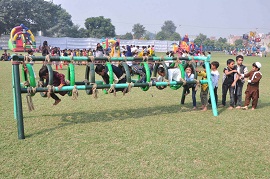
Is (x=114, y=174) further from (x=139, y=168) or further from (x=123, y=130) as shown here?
(x=123, y=130)

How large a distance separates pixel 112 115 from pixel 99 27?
230 feet

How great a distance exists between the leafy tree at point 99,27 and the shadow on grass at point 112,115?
66315 mm

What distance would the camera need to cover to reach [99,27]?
73.1m

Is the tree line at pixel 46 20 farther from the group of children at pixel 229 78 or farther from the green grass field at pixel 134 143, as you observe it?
the group of children at pixel 229 78

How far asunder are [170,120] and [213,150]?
1.70 meters

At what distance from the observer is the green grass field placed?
11.5ft

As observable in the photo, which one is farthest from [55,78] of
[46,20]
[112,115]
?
[46,20]

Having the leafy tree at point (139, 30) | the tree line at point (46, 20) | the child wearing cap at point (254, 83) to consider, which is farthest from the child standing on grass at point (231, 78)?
the leafy tree at point (139, 30)

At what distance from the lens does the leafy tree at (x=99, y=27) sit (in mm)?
71188

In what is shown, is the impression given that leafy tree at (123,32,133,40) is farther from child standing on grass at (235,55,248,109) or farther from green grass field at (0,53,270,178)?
green grass field at (0,53,270,178)

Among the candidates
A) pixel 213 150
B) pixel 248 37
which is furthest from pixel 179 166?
pixel 248 37

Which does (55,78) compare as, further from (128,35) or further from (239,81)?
(128,35)

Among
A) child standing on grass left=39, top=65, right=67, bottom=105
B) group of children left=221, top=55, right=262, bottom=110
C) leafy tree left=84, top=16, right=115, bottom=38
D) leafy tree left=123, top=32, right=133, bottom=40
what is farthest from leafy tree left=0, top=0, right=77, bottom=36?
group of children left=221, top=55, right=262, bottom=110

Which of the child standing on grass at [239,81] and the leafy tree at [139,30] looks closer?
the child standing on grass at [239,81]
